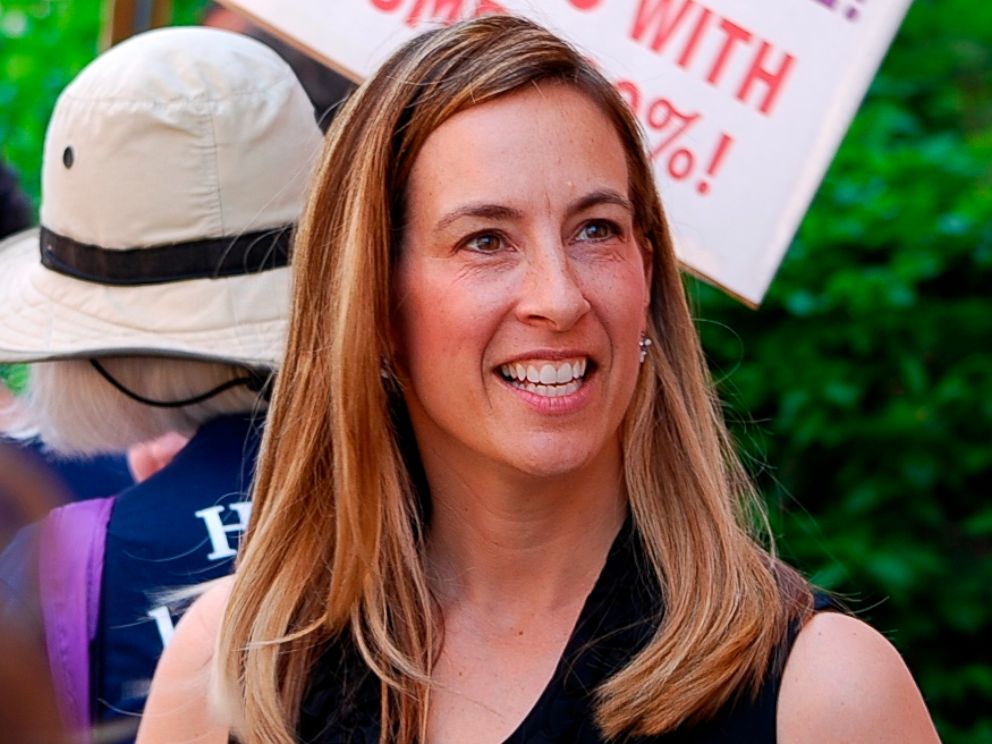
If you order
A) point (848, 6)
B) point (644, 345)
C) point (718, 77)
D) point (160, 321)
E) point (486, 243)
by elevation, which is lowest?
point (160, 321)

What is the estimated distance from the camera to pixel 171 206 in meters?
2.76

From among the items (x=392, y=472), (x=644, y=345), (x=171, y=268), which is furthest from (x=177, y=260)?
(x=644, y=345)

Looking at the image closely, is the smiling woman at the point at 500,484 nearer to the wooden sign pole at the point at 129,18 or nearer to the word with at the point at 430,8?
the word with at the point at 430,8

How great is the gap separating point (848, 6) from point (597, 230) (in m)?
0.63

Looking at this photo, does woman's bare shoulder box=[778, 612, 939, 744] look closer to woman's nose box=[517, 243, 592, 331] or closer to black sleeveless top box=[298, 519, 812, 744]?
black sleeveless top box=[298, 519, 812, 744]

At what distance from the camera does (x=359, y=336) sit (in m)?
2.25

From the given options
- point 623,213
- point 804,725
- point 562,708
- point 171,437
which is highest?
point 623,213

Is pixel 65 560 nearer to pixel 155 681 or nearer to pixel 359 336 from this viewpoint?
pixel 155 681

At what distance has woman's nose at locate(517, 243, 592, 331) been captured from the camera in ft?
6.90

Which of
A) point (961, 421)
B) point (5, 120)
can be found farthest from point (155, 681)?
point (5, 120)

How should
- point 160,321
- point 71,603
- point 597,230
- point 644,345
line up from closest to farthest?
point 597,230 → point 644,345 → point 71,603 → point 160,321

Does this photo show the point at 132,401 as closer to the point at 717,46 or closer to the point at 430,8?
the point at 430,8

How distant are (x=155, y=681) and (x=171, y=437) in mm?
653

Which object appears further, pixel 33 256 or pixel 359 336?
pixel 33 256
